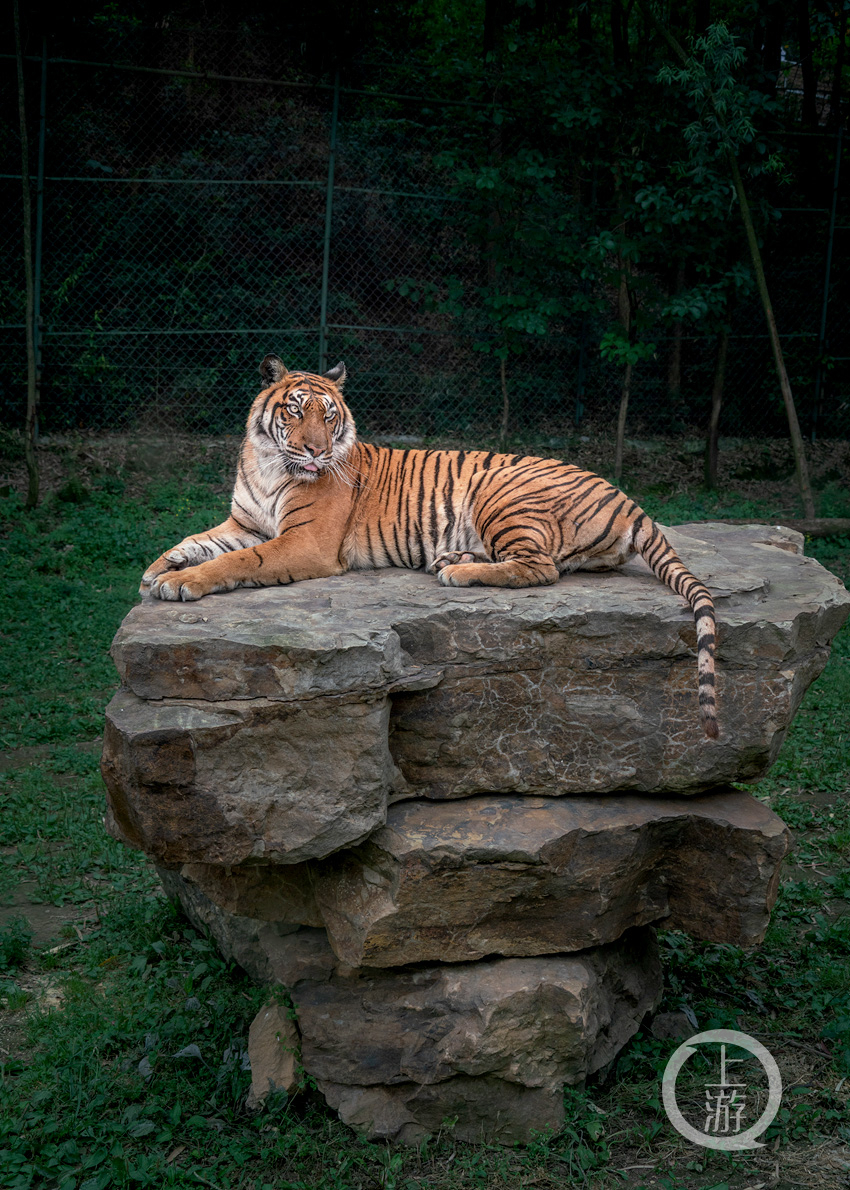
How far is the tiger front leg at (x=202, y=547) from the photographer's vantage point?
411cm

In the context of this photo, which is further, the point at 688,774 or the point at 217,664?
the point at 688,774

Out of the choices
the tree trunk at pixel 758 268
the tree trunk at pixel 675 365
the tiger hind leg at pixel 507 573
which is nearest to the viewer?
the tiger hind leg at pixel 507 573

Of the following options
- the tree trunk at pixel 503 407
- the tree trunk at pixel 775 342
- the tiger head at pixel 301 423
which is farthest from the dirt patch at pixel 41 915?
the tree trunk at pixel 775 342

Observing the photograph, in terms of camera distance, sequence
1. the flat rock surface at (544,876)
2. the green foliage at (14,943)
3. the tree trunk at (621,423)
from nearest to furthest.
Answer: the flat rock surface at (544,876)
the green foliage at (14,943)
the tree trunk at (621,423)

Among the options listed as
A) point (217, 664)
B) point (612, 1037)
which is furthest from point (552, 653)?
point (612, 1037)

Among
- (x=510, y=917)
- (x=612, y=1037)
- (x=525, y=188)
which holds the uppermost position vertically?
(x=525, y=188)

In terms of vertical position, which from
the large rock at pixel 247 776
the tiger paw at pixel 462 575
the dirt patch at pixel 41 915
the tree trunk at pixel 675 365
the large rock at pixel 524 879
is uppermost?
the tree trunk at pixel 675 365

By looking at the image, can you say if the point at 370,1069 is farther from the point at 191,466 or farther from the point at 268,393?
the point at 191,466

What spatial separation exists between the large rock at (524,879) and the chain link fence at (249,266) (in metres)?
6.97

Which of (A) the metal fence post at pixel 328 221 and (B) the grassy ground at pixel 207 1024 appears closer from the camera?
(B) the grassy ground at pixel 207 1024

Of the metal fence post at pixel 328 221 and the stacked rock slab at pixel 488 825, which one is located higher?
the metal fence post at pixel 328 221

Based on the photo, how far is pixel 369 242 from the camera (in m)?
10.8

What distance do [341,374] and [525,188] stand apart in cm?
635

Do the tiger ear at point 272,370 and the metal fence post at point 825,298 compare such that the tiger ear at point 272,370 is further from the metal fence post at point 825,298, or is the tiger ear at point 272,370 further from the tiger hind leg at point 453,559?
the metal fence post at point 825,298
